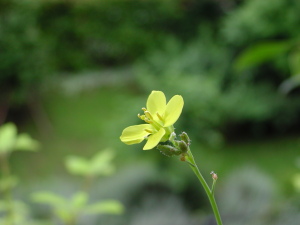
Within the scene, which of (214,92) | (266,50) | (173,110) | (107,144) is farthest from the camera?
(107,144)

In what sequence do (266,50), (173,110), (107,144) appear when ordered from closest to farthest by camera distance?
(173,110)
(266,50)
(107,144)

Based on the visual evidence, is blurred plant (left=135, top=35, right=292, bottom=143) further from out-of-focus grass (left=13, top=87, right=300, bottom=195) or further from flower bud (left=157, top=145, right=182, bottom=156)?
flower bud (left=157, top=145, right=182, bottom=156)

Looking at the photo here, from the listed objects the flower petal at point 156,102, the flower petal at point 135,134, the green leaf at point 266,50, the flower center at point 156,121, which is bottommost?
the flower petal at point 135,134

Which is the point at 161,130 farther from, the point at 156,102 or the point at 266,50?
the point at 266,50

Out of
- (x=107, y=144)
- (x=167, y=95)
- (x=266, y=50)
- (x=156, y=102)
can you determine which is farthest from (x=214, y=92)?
(x=156, y=102)

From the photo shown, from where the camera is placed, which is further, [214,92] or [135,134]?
[214,92]

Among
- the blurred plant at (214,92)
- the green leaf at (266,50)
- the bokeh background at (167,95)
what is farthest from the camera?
the blurred plant at (214,92)

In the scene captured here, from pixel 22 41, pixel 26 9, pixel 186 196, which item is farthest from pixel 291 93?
pixel 26 9

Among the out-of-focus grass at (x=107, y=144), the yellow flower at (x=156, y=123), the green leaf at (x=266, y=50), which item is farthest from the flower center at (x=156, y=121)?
the out-of-focus grass at (x=107, y=144)

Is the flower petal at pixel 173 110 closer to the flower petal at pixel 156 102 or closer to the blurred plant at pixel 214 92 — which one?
the flower petal at pixel 156 102
